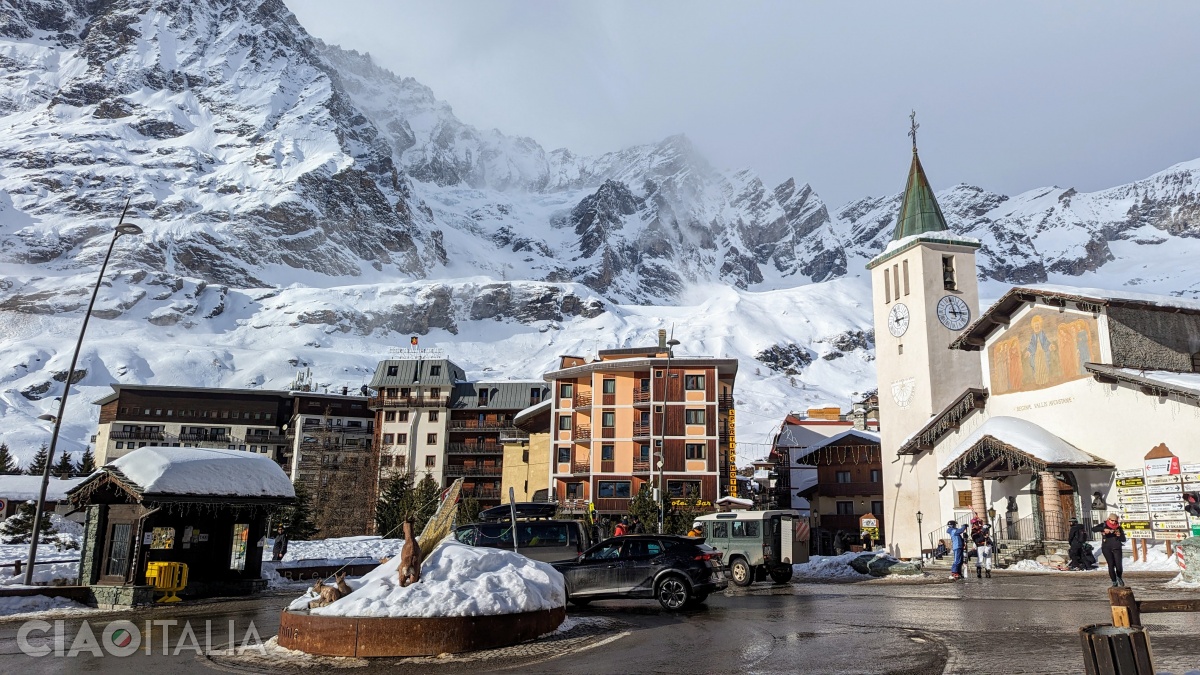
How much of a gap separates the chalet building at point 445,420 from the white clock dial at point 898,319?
45331 mm

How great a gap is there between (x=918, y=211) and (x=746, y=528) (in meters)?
27.3

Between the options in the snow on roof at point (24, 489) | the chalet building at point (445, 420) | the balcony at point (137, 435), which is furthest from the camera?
the balcony at point (137, 435)

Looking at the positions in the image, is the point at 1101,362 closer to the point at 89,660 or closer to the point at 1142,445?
the point at 1142,445

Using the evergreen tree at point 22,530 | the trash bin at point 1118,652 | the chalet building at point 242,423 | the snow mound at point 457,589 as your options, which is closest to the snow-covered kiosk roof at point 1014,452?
the snow mound at point 457,589

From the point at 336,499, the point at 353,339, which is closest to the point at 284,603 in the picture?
the point at 336,499

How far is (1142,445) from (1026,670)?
22650 mm

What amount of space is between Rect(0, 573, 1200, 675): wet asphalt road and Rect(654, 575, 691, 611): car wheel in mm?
307

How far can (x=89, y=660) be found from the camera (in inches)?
436

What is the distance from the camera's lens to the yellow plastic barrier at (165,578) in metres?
19.3

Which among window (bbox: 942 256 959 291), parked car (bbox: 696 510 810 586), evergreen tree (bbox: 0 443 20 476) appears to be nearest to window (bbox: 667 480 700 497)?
window (bbox: 942 256 959 291)

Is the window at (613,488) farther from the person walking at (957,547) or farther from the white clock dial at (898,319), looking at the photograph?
the person walking at (957,547)

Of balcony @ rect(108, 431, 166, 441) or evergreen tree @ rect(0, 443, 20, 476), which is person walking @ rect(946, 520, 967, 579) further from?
balcony @ rect(108, 431, 166, 441)

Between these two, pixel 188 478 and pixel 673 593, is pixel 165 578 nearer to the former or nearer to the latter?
pixel 188 478

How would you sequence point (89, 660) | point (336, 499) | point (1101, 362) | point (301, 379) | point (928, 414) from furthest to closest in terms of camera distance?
1. point (301, 379)
2. point (336, 499)
3. point (928, 414)
4. point (1101, 362)
5. point (89, 660)
